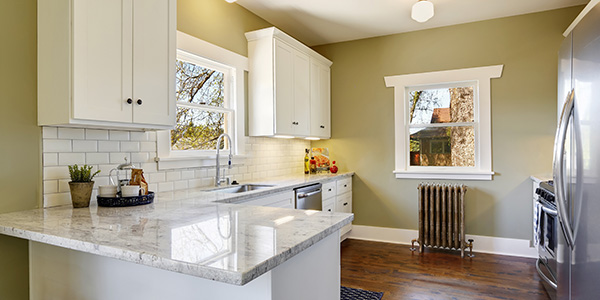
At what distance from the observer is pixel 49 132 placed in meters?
1.90

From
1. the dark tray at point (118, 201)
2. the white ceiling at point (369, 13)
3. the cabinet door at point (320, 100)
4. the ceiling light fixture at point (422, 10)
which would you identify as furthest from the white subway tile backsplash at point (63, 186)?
the ceiling light fixture at point (422, 10)

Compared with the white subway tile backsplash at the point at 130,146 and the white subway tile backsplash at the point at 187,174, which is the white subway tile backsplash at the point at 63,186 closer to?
the white subway tile backsplash at the point at 130,146

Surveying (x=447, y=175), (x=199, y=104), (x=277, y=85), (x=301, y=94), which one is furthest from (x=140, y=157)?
(x=447, y=175)

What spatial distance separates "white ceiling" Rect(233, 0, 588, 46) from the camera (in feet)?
11.6

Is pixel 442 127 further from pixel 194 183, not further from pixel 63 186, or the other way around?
pixel 63 186

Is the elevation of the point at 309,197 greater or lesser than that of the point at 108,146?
lesser

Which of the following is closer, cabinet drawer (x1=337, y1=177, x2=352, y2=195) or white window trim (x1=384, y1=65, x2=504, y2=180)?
white window trim (x1=384, y1=65, x2=504, y2=180)

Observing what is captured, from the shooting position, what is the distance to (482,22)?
4.02 m

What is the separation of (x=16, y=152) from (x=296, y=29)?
323cm

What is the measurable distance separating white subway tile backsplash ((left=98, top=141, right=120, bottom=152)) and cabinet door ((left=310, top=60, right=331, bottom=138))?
2.42 metres

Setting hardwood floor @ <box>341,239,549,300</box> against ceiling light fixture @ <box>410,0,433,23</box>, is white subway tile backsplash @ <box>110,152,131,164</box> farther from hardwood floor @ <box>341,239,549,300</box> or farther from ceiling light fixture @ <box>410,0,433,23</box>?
ceiling light fixture @ <box>410,0,433,23</box>

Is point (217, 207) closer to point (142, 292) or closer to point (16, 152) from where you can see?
point (142, 292)

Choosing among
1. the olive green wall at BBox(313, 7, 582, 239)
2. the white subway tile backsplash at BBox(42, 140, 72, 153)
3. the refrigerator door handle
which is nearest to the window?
the white subway tile backsplash at BBox(42, 140, 72, 153)

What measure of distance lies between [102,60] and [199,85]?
123 centimetres
